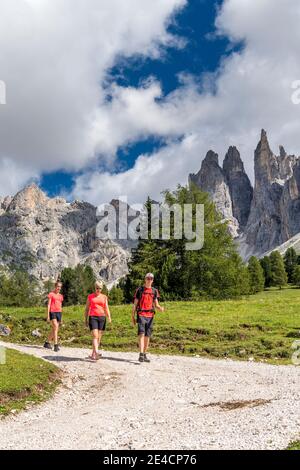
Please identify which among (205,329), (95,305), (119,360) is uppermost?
(95,305)

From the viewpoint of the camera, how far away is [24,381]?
15438mm

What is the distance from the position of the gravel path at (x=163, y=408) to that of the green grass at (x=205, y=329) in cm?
251

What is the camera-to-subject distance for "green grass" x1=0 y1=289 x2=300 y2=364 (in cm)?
2227

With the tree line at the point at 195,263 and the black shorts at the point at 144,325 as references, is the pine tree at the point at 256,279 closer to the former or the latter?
the tree line at the point at 195,263

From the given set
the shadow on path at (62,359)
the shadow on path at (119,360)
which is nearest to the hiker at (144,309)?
the shadow on path at (119,360)

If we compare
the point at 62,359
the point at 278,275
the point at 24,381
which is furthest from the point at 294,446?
the point at 278,275

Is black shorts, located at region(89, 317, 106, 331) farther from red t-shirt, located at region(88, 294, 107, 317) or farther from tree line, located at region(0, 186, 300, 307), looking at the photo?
tree line, located at region(0, 186, 300, 307)

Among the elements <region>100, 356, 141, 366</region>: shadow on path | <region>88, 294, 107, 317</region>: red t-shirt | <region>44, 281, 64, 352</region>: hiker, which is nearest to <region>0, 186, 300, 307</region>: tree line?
<region>44, 281, 64, 352</region>: hiker

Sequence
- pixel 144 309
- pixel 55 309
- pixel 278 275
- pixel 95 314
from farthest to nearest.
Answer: pixel 278 275
pixel 55 309
pixel 95 314
pixel 144 309

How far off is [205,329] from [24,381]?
12.7 metres

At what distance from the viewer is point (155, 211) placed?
53.0 metres

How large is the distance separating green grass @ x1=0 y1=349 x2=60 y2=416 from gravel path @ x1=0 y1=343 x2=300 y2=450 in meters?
0.45

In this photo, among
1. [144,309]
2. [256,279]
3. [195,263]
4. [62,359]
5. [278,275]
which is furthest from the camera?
[278,275]

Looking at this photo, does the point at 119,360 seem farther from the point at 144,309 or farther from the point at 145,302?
the point at 145,302
